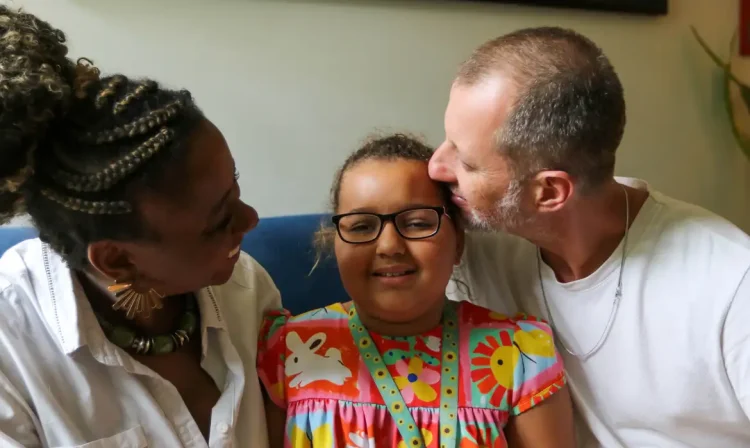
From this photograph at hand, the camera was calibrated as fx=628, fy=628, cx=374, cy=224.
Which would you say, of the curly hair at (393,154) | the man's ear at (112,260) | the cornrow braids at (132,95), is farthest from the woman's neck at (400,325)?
the cornrow braids at (132,95)

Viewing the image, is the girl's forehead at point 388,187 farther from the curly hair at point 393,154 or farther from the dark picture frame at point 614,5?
the dark picture frame at point 614,5

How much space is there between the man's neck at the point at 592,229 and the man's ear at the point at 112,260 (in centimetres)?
75

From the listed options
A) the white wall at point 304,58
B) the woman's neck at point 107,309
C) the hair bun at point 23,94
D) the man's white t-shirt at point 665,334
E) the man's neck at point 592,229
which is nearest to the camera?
the hair bun at point 23,94

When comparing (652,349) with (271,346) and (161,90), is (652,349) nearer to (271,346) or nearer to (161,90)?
(271,346)

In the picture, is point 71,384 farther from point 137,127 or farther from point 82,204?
point 137,127

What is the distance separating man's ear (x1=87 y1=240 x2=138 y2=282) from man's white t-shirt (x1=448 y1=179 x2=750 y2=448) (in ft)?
2.65

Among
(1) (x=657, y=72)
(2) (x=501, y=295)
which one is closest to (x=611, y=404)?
(2) (x=501, y=295)

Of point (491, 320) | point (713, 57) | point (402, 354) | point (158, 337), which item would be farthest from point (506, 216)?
point (713, 57)

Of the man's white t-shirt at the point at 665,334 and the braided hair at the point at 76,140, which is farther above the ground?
the braided hair at the point at 76,140

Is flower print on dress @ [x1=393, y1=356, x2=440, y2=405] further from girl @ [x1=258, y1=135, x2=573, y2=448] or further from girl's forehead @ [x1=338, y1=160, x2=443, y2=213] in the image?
girl's forehead @ [x1=338, y1=160, x2=443, y2=213]

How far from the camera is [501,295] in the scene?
1.37 m

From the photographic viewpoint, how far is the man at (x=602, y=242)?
1.10 m

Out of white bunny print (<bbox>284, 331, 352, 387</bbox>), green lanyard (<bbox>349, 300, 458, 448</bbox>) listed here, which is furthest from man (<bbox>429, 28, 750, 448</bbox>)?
white bunny print (<bbox>284, 331, 352, 387</bbox>)

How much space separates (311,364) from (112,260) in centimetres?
39
